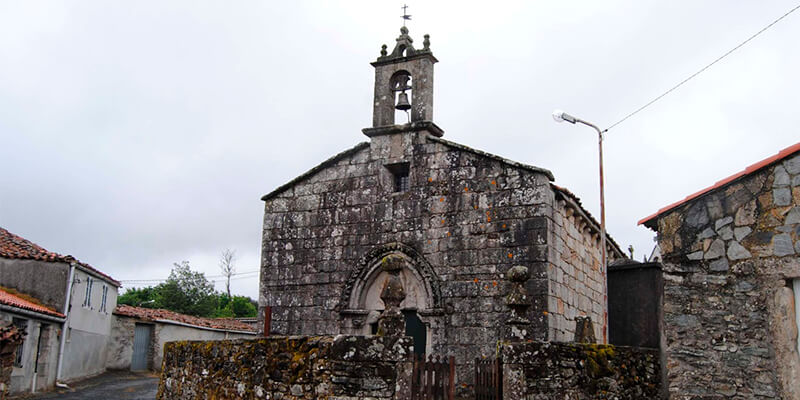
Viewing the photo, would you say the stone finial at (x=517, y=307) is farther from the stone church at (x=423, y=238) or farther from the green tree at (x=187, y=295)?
the green tree at (x=187, y=295)

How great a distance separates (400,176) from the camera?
1417cm

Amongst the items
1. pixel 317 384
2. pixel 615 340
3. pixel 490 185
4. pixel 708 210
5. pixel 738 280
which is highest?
pixel 490 185

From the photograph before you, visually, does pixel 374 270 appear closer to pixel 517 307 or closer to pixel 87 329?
pixel 517 307

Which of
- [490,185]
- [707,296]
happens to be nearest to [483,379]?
[707,296]

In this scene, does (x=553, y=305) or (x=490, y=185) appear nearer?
(x=553, y=305)

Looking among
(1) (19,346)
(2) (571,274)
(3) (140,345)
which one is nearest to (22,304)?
(1) (19,346)

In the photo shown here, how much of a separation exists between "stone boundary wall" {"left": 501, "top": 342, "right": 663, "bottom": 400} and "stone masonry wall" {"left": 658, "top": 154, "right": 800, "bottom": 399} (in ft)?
2.00

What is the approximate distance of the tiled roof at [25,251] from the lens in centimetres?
2117

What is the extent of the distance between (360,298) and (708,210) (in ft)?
25.5

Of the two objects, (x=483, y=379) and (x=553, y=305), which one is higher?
(x=553, y=305)

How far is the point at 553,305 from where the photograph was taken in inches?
468

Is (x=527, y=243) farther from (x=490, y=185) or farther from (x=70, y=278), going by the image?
(x=70, y=278)

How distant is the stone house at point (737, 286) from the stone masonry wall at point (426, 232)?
14.9 ft

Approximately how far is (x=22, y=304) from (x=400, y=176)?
1176cm
